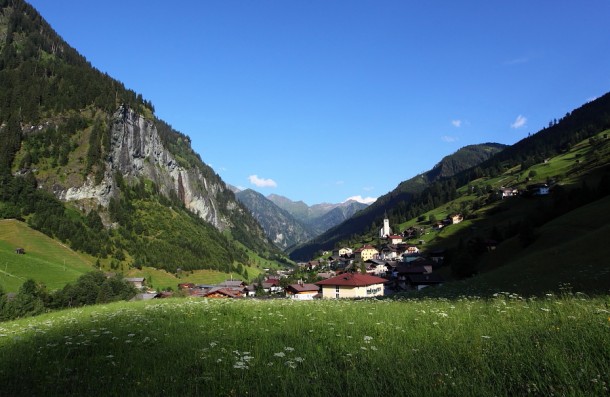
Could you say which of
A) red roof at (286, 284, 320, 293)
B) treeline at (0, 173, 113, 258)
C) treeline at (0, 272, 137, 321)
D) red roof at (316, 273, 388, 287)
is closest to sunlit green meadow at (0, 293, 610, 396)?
treeline at (0, 272, 137, 321)

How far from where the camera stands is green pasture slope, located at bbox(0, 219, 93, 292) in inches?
4242

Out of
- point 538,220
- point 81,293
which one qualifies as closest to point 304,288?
point 81,293

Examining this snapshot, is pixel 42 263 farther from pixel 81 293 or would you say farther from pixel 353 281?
pixel 353 281

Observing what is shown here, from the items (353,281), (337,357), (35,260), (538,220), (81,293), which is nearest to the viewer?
(337,357)

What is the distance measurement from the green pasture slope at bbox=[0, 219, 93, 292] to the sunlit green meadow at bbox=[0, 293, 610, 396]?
109987mm

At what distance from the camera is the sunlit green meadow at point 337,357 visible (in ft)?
17.6

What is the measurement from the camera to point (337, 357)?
7.50m

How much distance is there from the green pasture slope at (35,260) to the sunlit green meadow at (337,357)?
110 metres

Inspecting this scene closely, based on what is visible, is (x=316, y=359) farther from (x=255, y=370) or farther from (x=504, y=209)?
(x=504, y=209)

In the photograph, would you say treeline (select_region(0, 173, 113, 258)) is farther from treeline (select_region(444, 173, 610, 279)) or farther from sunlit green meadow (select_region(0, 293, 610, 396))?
sunlit green meadow (select_region(0, 293, 610, 396))

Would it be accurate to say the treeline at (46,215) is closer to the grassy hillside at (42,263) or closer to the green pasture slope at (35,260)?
the grassy hillside at (42,263)

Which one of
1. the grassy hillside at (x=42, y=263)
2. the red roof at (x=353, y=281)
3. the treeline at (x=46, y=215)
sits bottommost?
the red roof at (x=353, y=281)

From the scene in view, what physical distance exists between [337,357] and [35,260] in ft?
467

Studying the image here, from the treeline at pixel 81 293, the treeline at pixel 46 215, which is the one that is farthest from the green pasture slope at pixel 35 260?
the treeline at pixel 81 293
